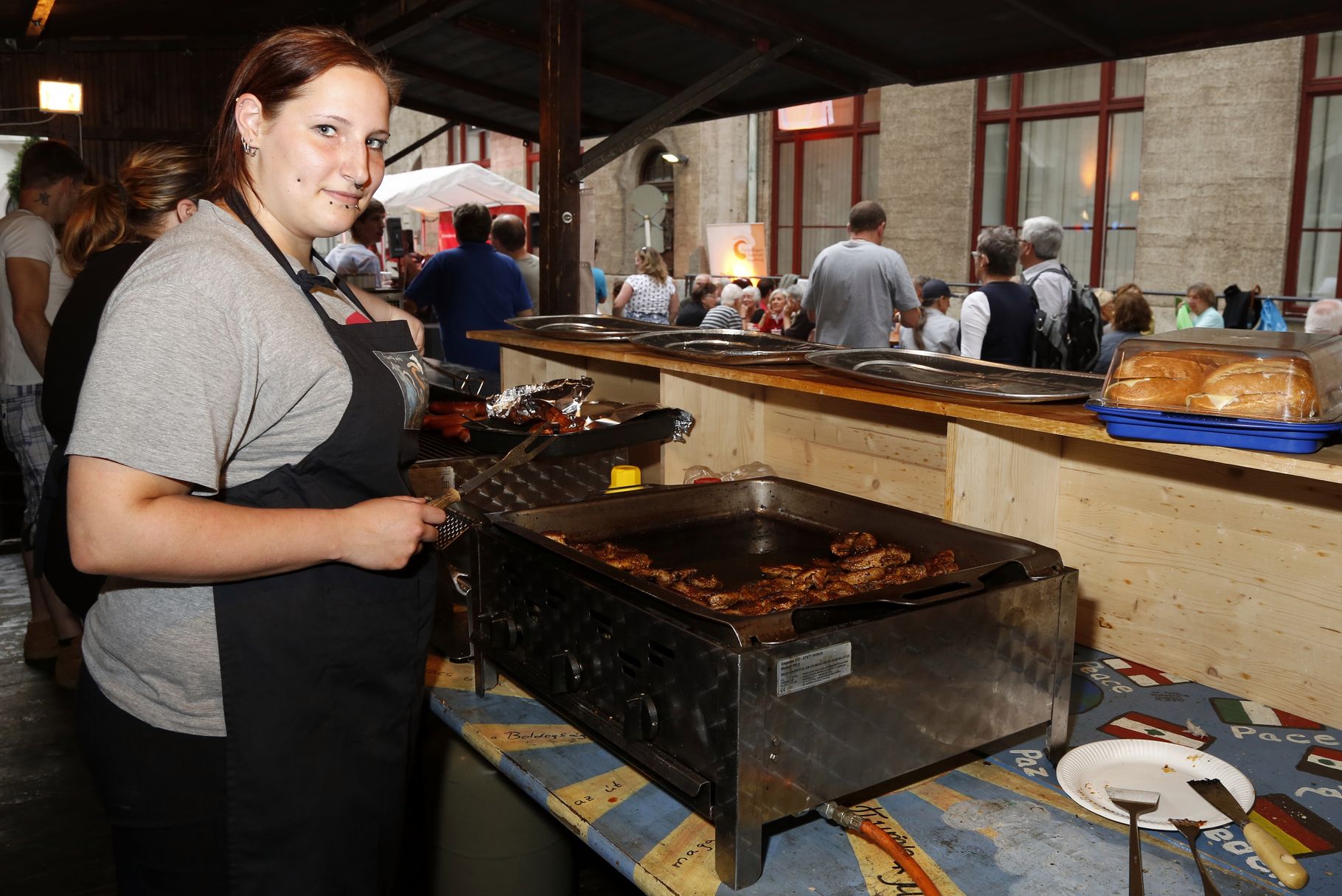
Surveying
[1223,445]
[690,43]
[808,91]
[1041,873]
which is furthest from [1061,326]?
[1041,873]

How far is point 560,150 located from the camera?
5.04 meters

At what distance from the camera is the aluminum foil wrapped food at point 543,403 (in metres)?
3.14

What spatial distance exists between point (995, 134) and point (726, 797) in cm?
1308

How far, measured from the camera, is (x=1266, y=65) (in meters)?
Result: 10.3

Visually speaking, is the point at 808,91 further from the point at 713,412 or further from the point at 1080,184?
the point at 1080,184

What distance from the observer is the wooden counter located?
2035 mm

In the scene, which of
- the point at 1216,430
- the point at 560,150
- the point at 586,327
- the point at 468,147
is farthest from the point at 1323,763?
the point at 468,147

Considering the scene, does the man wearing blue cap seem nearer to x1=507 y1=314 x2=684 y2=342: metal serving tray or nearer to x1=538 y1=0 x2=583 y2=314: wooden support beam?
x1=538 y1=0 x2=583 y2=314: wooden support beam

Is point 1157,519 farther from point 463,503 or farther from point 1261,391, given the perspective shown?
point 463,503

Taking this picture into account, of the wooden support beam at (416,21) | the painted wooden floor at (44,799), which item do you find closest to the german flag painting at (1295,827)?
the painted wooden floor at (44,799)

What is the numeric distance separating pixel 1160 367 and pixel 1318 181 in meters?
10.5

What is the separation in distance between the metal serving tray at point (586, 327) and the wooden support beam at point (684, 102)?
1.09 metres

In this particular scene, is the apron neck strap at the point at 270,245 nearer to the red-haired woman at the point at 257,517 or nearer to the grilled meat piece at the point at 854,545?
the red-haired woman at the point at 257,517

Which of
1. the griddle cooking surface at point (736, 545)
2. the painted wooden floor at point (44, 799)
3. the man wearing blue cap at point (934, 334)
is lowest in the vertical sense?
the painted wooden floor at point (44, 799)
